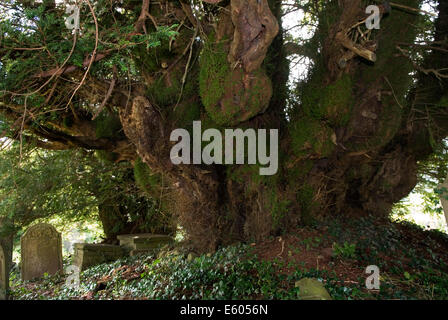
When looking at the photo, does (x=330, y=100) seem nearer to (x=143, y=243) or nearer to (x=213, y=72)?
(x=213, y=72)

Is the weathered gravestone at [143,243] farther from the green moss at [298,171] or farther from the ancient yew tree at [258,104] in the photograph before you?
the green moss at [298,171]

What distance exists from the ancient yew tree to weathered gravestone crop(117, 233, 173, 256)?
7.33ft

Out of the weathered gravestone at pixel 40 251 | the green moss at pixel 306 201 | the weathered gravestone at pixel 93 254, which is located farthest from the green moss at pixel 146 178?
the weathered gravestone at pixel 40 251

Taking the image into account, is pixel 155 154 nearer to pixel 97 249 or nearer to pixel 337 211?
pixel 337 211

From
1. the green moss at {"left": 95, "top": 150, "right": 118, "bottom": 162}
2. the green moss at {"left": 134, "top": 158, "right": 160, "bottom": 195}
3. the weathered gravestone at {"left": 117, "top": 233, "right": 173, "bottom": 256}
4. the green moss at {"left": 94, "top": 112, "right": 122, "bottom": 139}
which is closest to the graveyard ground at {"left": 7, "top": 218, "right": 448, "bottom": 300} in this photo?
the green moss at {"left": 134, "top": 158, "right": 160, "bottom": 195}

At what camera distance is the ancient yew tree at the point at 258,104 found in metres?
5.09

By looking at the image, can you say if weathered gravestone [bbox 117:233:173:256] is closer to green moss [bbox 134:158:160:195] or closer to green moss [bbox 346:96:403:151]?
green moss [bbox 134:158:160:195]

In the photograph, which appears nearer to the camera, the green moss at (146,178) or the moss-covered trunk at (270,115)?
the moss-covered trunk at (270,115)

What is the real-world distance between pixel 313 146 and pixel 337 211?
187 centimetres

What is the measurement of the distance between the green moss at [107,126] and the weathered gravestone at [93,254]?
3.28 m

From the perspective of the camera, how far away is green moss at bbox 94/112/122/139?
23.8 ft

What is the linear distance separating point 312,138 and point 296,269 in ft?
7.11

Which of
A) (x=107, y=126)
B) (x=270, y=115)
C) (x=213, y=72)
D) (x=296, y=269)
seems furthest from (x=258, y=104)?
(x=107, y=126)
